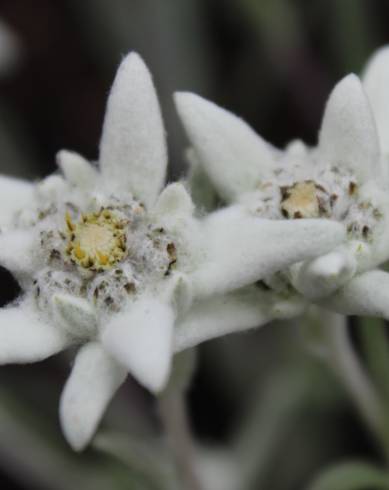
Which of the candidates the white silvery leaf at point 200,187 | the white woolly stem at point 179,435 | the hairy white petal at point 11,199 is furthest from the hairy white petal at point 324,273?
the hairy white petal at point 11,199

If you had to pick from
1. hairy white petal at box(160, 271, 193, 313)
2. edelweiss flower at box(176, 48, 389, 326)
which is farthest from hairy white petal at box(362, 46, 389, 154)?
hairy white petal at box(160, 271, 193, 313)

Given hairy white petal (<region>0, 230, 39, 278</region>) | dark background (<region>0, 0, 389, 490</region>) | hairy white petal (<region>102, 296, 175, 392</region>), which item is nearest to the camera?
hairy white petal (<region>102, 296, 175, 392</region>)

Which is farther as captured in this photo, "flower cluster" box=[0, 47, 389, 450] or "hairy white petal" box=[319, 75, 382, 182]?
"hairy white petal" box=[319, 75, 382, 182]

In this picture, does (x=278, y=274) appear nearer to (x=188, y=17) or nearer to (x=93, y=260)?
(x=93, y=260)

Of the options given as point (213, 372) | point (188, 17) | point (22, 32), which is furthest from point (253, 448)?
point (22, 32)

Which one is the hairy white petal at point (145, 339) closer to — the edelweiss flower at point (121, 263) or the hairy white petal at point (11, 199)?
the edelweiss flower at point (121, 263)

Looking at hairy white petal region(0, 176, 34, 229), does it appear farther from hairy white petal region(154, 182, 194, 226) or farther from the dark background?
the dark background

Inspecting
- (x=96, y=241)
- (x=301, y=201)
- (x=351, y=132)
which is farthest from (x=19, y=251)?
(x=351, y=132)

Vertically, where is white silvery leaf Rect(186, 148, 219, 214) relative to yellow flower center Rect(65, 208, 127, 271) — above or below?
above
